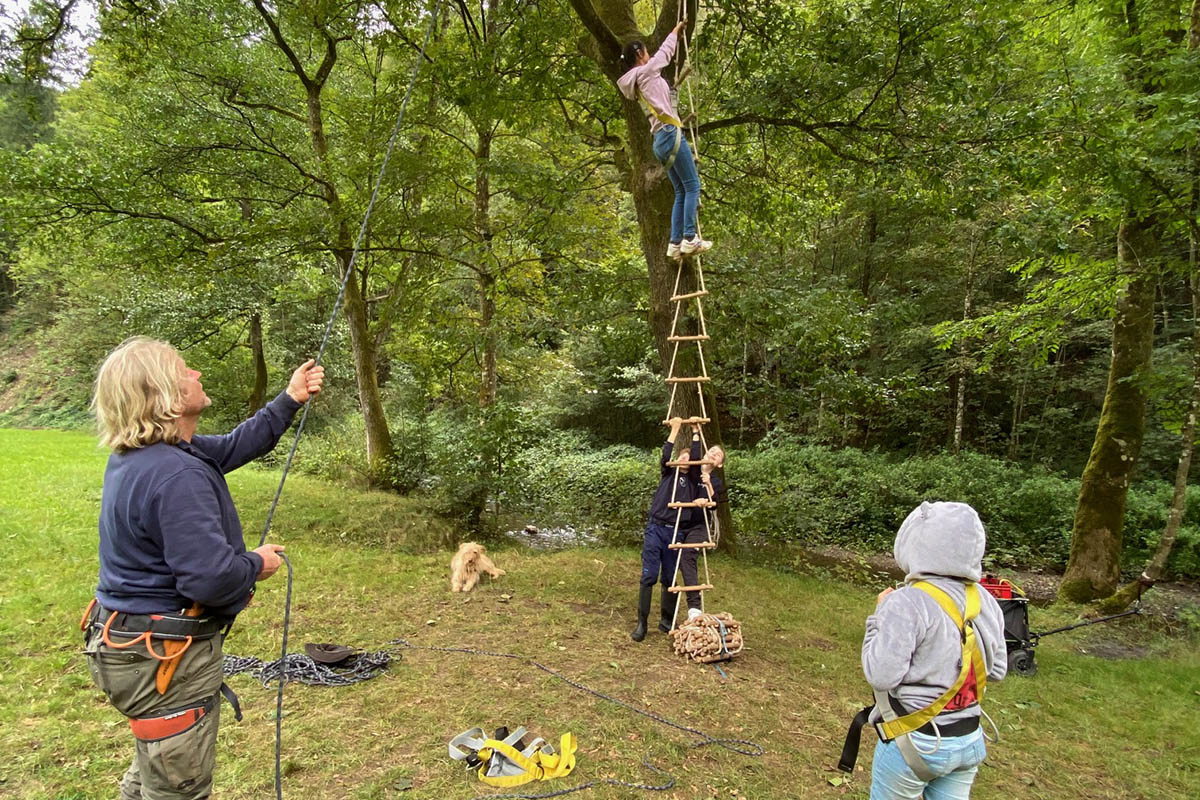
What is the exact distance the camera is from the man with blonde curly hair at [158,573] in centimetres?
160

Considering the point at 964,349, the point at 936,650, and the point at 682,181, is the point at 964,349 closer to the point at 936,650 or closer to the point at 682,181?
the point at 682,181

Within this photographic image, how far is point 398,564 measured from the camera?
6633 millimetres

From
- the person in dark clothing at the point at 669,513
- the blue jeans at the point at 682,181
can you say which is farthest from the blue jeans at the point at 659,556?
the blue jeans at the point at 682,181

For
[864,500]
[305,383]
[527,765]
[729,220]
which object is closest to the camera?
[305,383]

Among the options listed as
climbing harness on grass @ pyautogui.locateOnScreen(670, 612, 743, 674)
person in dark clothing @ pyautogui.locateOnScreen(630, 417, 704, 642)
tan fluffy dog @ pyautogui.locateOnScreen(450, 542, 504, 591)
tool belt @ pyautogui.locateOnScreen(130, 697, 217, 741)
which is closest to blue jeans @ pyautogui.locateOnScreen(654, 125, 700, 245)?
person in dark clothing @ pyautogui.locateOnScreen(630, 417, 704, 642)

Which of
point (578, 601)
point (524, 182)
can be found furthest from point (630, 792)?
point (524, 182)

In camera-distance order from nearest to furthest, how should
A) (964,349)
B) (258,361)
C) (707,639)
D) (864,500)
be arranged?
1. (707,639)
2. (864,500)
3. (964,349)
4. (258,361)

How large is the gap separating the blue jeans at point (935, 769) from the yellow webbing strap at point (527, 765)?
155 centimetres

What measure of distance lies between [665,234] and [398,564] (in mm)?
4853

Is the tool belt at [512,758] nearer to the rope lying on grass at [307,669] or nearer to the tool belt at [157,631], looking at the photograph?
the rope lying on grass at [307,669]

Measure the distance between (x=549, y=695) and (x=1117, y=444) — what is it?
25.1ft

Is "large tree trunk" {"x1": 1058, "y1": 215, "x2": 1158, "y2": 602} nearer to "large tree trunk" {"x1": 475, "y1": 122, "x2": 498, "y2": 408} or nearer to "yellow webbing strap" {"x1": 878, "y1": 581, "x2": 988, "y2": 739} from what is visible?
"yellow webbing strap" {"x1": 878, "y1": 581, "x2": 988, "y2": 739}

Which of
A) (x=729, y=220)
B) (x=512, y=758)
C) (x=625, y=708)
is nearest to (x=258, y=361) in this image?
(x=729, y=220)

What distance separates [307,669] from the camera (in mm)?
3809
